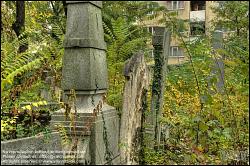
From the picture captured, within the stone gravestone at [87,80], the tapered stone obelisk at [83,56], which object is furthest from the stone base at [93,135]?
the tapered stone obelisk at [83,56]

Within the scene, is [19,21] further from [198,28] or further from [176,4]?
[176,4]

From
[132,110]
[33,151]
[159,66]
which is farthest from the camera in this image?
[159,66]

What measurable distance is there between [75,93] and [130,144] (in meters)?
1.41

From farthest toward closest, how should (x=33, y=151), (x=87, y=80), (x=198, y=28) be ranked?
(x=198, y=28) < (x=87, y=80) < (x=33, y=151)

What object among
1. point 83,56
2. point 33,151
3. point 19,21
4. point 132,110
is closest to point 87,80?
point 83,56

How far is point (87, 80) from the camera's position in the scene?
5230 millimetres

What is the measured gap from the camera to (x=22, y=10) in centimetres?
1170

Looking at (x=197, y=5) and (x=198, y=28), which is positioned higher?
(x=197, y=5)

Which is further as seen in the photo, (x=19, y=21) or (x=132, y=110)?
(x=19, y=21)

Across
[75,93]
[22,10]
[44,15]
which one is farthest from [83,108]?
[44,15]

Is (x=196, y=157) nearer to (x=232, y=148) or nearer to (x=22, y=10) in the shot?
(x=232, y=148)

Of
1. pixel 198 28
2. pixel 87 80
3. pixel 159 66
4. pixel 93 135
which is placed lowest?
pixel 93 135

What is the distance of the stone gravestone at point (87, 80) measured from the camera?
16.6 ft

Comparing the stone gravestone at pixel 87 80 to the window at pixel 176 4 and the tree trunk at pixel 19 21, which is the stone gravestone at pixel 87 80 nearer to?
the tree trunk at pixel 19 21
